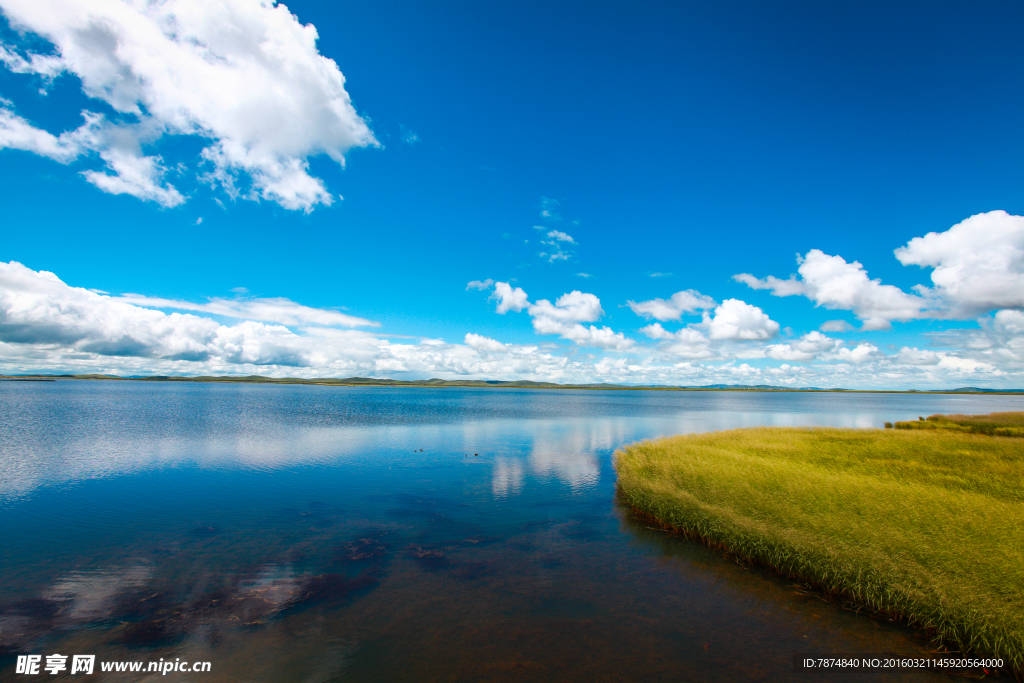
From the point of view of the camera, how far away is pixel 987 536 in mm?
14438

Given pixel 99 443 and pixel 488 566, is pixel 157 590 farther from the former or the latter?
pixel 99 443

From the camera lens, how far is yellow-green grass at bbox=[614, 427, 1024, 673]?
41.8ft

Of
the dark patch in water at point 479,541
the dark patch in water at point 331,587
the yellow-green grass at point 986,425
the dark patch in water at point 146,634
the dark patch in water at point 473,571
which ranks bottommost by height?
the dark patch in water at point 473,571

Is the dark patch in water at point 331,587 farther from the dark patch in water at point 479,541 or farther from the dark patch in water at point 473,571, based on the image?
the dark patch in water at point 479,541

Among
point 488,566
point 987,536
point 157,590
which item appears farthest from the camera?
point 488,566

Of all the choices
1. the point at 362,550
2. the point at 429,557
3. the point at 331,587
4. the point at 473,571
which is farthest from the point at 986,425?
the point at 331,587

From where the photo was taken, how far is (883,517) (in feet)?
54.9

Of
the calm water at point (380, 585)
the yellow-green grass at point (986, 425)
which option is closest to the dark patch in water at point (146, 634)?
the calm water at point (380, 585)

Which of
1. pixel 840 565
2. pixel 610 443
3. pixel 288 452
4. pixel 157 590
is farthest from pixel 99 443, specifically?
pixel 840 565

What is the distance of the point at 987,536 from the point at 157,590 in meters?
30.0

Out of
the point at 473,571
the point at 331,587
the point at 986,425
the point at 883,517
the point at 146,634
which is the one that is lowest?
the point at 473,571

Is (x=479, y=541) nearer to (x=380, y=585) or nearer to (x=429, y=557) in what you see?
(x=429, y=557)

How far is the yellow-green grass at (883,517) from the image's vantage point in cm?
1275

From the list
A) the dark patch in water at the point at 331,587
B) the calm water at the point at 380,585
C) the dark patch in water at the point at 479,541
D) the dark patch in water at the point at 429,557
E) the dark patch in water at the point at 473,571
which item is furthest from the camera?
the dark patch in water at the point at 479,541
